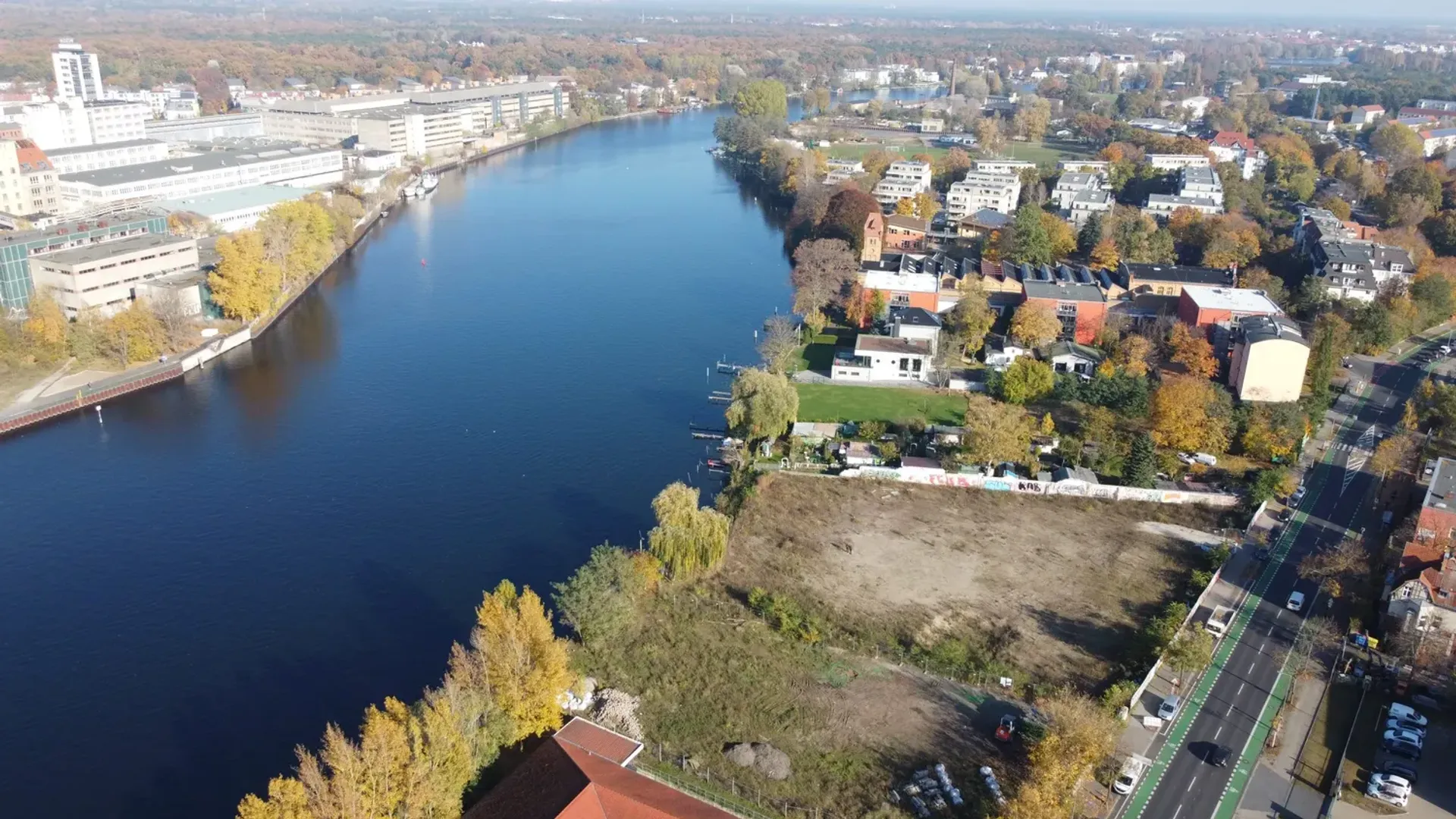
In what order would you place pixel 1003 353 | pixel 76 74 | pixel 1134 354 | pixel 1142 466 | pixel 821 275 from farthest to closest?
pixel 76 74 → pixel 821 275 → pixel 1003 353 → pixel 1134 354 → pixel 1142 466

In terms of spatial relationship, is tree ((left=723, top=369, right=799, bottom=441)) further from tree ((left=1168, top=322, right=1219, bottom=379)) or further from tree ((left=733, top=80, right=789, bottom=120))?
tree ((left=733, top=80, right=789, bottom=120))

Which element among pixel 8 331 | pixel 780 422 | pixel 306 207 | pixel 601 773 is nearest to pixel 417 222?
pixel 306 207

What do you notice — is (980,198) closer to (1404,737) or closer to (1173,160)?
(1173,160)

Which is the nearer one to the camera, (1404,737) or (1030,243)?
(1404,737)

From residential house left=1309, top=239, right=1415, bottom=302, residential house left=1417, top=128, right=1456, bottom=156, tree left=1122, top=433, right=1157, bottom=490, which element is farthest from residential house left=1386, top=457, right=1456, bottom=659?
residential house left=1417, top=128, right=1456, bottom=156

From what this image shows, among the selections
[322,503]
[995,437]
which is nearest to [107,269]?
[322,503]

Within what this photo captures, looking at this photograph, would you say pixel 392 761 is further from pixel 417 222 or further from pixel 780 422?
pixel 417 222
